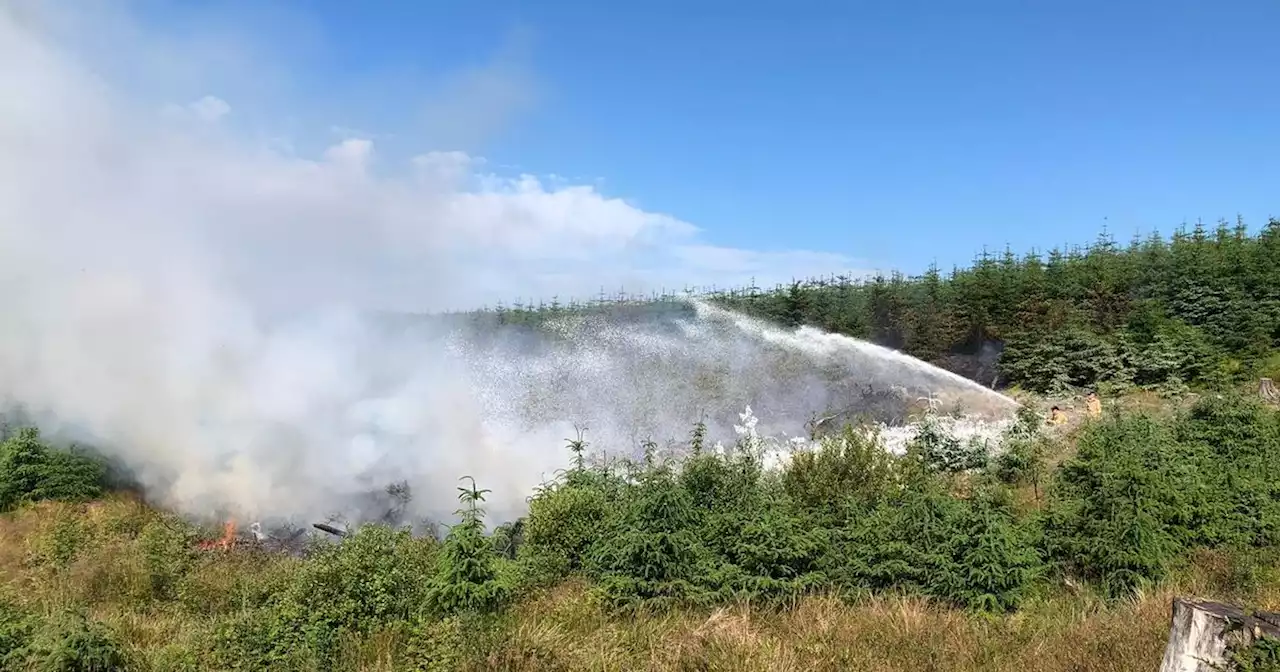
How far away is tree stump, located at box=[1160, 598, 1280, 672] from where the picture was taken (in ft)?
13.9

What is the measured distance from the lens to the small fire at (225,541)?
1219cm

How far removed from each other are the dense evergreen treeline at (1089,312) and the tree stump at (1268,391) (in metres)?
1.72

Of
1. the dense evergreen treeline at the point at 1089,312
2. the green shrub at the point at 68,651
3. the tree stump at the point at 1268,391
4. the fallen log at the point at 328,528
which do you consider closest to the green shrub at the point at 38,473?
the fallen log at the point at 328,528

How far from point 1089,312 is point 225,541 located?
24242 mm

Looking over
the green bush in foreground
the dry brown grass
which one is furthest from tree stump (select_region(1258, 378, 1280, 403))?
the dry brown grass

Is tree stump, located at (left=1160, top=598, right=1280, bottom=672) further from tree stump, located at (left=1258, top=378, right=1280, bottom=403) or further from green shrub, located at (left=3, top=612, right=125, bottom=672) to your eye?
tree stump, located at (left=1258, top=378, right=1280, bottom=403)

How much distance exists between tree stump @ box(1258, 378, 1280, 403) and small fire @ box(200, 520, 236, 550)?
21.2 metres

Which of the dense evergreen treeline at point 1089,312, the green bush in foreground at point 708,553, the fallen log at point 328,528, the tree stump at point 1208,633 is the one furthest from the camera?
the dense evergreen treeline at point 1089,312

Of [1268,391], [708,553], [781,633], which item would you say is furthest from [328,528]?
[1268,391]

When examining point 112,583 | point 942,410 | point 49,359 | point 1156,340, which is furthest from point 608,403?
point 1156,340

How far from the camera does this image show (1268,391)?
17719 millimetres

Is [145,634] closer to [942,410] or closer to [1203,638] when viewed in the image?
[1203,638]

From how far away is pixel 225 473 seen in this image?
1401 centimetres

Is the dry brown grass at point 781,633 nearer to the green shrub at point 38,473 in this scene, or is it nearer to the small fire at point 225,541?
the small fire at point 225,541
